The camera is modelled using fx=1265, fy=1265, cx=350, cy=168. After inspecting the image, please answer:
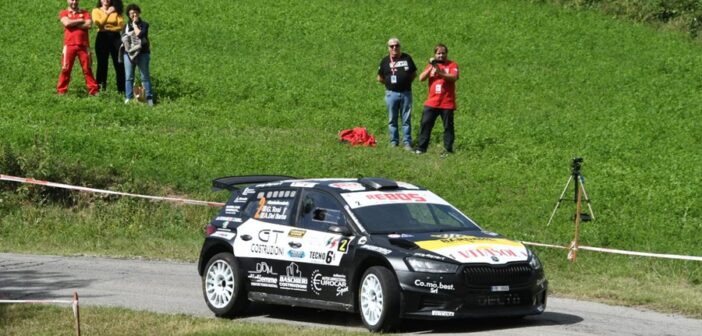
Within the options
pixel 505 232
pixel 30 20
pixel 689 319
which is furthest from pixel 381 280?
pixel 30 20

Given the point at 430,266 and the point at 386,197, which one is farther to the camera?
the point at 386,197

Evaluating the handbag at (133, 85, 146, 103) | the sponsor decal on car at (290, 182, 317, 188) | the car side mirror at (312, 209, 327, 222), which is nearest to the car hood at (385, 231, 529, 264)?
the car side mirror at (312, 209, 327, 222)

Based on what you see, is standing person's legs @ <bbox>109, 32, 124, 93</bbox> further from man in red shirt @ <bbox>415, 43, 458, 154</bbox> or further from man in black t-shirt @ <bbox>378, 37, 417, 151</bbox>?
man in red shirt @ <bbox>415, 43, 458, 154</bbox>

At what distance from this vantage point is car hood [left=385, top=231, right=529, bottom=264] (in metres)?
12.7

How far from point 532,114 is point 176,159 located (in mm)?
10102

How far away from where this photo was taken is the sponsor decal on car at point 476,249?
12.6 meters

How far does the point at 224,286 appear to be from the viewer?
14.4m

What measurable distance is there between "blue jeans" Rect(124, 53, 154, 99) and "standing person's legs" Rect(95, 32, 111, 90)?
68 centimetres

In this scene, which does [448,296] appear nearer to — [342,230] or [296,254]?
[342,230]

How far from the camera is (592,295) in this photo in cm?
1599

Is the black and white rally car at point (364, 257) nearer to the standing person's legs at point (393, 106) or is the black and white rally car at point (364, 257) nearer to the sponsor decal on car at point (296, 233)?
the sponsor decal on car at point (296, 233)

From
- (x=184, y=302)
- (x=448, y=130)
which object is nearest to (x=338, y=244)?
(x=184, y=302)

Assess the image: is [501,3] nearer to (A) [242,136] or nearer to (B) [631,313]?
(A) [242,136]

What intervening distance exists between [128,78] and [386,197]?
1453cm
